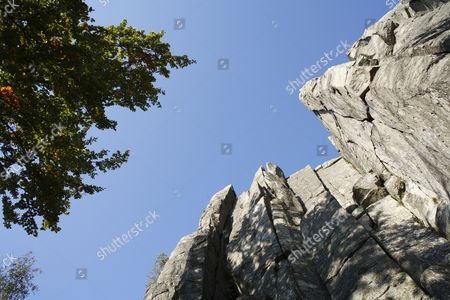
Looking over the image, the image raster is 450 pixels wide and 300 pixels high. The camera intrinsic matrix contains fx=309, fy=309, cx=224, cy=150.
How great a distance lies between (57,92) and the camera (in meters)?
11.1

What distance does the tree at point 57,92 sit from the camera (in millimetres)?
9891

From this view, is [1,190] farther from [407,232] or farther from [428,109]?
[407,232]

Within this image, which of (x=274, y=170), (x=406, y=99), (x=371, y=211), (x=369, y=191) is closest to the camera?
(x=406, y=99)

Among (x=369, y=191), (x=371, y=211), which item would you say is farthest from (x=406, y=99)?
(x=369, y=191)

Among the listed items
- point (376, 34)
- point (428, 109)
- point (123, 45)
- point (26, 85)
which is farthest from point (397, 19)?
point (26, 85)

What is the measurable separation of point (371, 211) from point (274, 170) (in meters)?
14.5

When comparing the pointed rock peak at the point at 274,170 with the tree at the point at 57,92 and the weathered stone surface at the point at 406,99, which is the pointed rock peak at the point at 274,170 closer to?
the weathered stone surface at the point at 406,99

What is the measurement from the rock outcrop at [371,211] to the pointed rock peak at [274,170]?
6913 mm

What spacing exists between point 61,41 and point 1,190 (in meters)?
5.76

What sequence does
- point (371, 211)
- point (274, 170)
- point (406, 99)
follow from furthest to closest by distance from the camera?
point (274, 170), point (371, 211), point (406, 99)

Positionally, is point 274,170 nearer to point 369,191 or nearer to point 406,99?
point 369,191

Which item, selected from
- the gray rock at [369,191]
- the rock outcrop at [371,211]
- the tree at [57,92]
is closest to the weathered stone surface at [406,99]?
the rock outcrop at [371,211]

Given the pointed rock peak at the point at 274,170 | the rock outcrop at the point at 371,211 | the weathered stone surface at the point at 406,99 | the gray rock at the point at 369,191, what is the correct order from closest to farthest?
the weathered stone surface at the point at 406,99, the rock outcrop at the point at 371,211, the gray rock at the point at 369,191, the pointed rock peak at the point at 274,170

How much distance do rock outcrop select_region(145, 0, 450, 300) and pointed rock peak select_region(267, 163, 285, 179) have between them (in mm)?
6913
